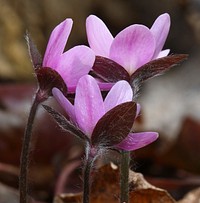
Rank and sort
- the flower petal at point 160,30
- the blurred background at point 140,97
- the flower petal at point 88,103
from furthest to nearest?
the blurred background at point 140,97 < the flower petal at point 160,30 < the flower petal at point 88,103

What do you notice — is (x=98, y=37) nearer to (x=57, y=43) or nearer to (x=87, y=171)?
(x=57, y=43)

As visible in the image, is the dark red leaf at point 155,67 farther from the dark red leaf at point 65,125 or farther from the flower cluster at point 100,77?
the dark red leaf at point 65,125

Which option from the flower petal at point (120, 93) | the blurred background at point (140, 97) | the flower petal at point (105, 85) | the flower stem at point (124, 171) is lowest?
the blurred background at point (140, 97)

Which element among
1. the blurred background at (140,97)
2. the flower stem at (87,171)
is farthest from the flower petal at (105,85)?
the blurred background at (140,97)

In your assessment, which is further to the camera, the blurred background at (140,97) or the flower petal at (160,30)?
the blurred background at (140,97)

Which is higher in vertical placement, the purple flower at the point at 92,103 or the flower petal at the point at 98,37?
the flower petal at the point at 98,37

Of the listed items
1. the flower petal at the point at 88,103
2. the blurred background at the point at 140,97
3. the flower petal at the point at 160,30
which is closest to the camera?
the flower petal at the point at 88,103

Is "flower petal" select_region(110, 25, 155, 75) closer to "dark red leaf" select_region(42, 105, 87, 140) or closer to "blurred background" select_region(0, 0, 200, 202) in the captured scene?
"dark red leaf" select_region(42, 105, 87, 140)

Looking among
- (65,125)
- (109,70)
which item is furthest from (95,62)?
(65,125)
